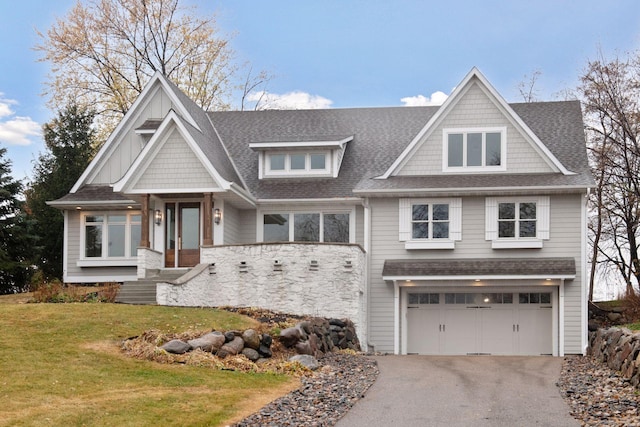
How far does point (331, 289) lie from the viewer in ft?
78.5

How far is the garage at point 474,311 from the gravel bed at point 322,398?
7161mm

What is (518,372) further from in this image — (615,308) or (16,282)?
(16,282)

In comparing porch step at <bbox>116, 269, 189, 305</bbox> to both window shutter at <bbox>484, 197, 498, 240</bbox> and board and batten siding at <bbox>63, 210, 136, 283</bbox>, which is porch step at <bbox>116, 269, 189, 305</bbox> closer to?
board and batten siding at <bbox>63, 210, 136, 283</bbox>

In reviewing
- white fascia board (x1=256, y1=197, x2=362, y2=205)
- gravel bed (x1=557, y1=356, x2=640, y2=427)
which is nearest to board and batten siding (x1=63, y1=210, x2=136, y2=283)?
white fascia board (x1=256, y1=197, x2=362, y2=205)

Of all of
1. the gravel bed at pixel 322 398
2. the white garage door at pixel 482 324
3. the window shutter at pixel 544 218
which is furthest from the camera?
the white garage door at pixel 482 324

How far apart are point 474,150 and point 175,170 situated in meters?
9.35

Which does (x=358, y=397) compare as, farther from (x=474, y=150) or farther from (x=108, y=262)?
(x=108, y=262)

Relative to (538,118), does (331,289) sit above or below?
below

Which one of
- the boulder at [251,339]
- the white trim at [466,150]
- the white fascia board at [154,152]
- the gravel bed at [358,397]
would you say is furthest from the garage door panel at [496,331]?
the boulder at [251,339]

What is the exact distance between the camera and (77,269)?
95.6ft

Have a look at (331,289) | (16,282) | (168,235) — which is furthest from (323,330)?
(16,282)

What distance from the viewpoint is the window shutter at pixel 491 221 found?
2606cm

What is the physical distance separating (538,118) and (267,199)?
33.7 feet

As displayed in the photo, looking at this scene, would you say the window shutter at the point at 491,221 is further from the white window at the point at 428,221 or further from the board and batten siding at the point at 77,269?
the board and batten siding at the point at 77,269
